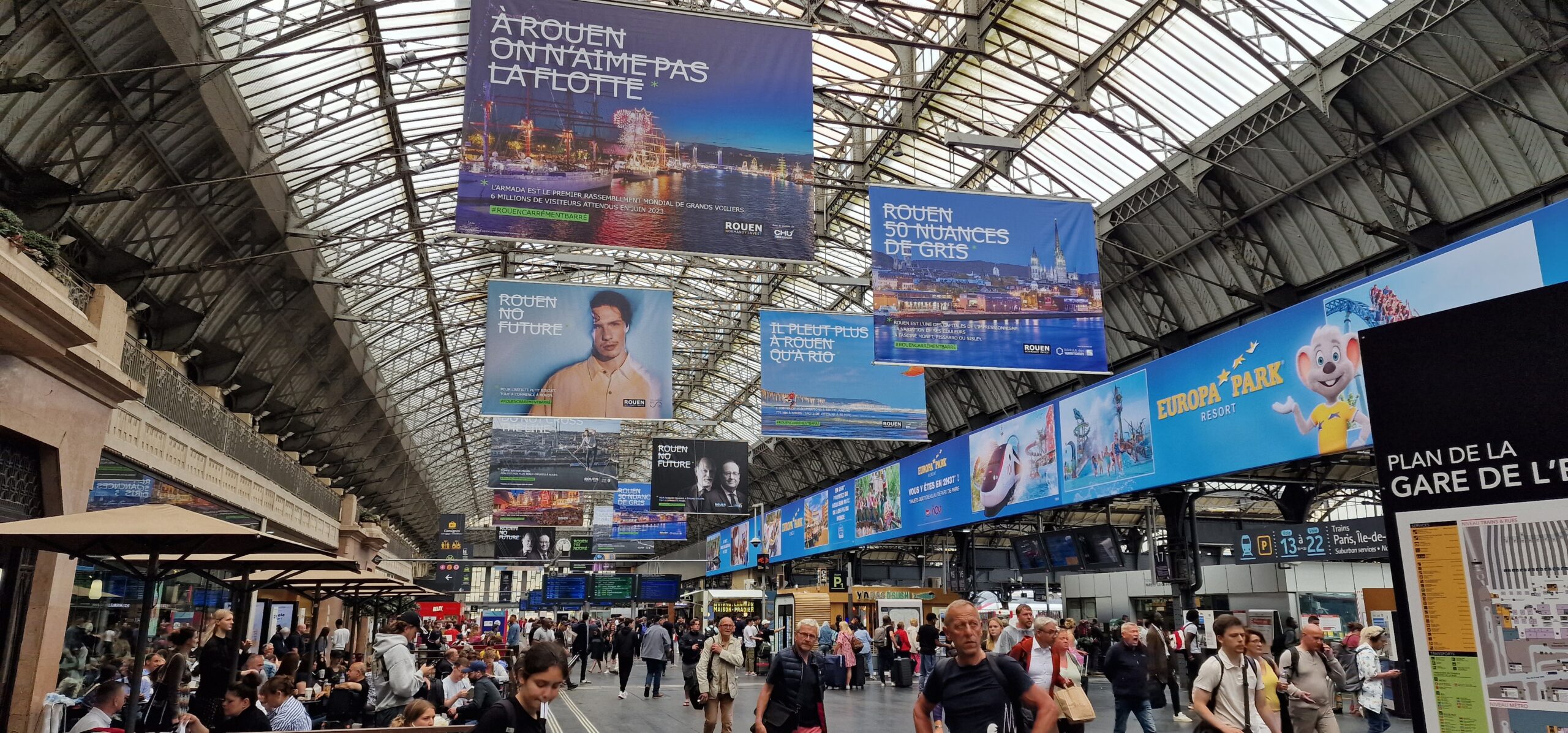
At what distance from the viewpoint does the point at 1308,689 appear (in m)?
7.14

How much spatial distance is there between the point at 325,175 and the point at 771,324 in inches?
427

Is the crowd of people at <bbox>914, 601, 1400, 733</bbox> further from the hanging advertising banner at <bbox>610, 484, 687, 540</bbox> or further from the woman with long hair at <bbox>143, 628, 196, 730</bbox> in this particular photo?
the hanging advertising banner at <bbox>610, 484, 687, 540</bbox>

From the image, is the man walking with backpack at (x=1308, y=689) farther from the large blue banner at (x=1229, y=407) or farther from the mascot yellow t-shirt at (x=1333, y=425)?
the mascot yellow t-shirt at (x=1333, y=425)

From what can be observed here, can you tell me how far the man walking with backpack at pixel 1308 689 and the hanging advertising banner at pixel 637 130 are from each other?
22.7 ft

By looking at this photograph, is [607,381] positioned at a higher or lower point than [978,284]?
lower

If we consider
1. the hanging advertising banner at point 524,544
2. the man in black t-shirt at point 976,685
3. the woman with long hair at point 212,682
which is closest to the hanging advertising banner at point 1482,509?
the man in black t-shirt at point 976,685

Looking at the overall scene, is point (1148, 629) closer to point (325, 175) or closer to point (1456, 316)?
point (1456, 316)

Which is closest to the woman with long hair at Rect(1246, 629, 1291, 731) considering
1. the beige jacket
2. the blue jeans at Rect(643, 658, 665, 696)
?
the beige jacket

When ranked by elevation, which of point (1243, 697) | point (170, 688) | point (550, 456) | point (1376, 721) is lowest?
point (1376, 721)

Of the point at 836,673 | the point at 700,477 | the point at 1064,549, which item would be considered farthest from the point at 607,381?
the point at 1064,549

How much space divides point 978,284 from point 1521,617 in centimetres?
1209

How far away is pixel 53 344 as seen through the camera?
9.77 metres

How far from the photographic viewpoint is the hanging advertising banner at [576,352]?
17.1 metres

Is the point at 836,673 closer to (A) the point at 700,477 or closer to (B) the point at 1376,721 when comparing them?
(A) the point at 700,477
